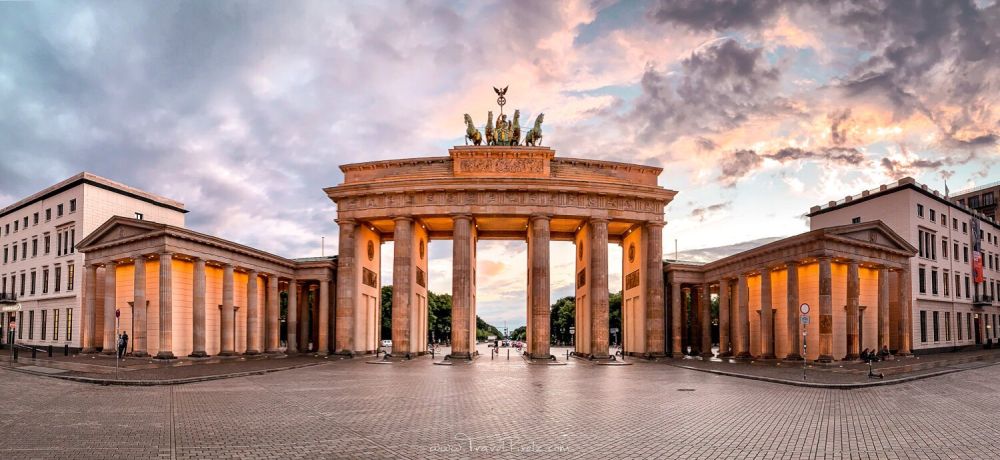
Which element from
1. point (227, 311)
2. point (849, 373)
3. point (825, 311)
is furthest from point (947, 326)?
point (227, 311)

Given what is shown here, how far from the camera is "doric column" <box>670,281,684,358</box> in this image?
60219mm

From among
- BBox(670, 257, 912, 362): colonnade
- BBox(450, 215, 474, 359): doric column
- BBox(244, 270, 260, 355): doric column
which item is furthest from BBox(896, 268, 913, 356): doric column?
BBox(244, 270, 260, 355): doric column

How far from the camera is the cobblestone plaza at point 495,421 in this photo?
46.6ft

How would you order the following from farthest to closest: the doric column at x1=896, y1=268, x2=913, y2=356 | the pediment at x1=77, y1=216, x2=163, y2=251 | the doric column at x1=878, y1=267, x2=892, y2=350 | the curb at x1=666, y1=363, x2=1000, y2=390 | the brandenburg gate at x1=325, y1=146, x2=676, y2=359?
the brandenburg gate at x1=325, y1=146, x2=676, y2=359
the doric column at x1=896, y1=268, x2=913, y2=356
the doric column at x1=878, y1=267, x2=892, y2=350
the pediment at x1=77, y1=216, x2=163, y2=251
the curb at x1=666, y1=363, x2=1000, y2=390

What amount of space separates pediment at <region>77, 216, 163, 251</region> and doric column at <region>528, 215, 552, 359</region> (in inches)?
1117

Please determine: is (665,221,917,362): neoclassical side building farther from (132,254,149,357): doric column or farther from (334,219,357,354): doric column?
(132,254,149,357): doric column

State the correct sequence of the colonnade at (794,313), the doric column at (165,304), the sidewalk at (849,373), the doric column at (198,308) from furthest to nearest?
1. the doric column at (198,308)
2. the doric column at (165,304)
3. the colonnade at (794,313)
4. the sidewalk at (849,373)

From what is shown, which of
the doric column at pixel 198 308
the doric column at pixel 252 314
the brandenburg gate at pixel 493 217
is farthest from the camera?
the brandenburg gate at pixel 493 217

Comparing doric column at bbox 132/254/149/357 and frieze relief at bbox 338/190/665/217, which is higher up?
frieze relief at bbox 338/190/665/217

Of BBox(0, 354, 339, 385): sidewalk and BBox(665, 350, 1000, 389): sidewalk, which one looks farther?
BBox(0, 354, 339, 385): sidewalk

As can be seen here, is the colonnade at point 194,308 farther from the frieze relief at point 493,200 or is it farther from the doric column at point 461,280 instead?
the doric column at point 461,280

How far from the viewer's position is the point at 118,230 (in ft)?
159

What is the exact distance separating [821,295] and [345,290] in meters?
37.3

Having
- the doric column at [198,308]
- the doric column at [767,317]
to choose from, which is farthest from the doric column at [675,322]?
Answer: the doric column at [198,308]
